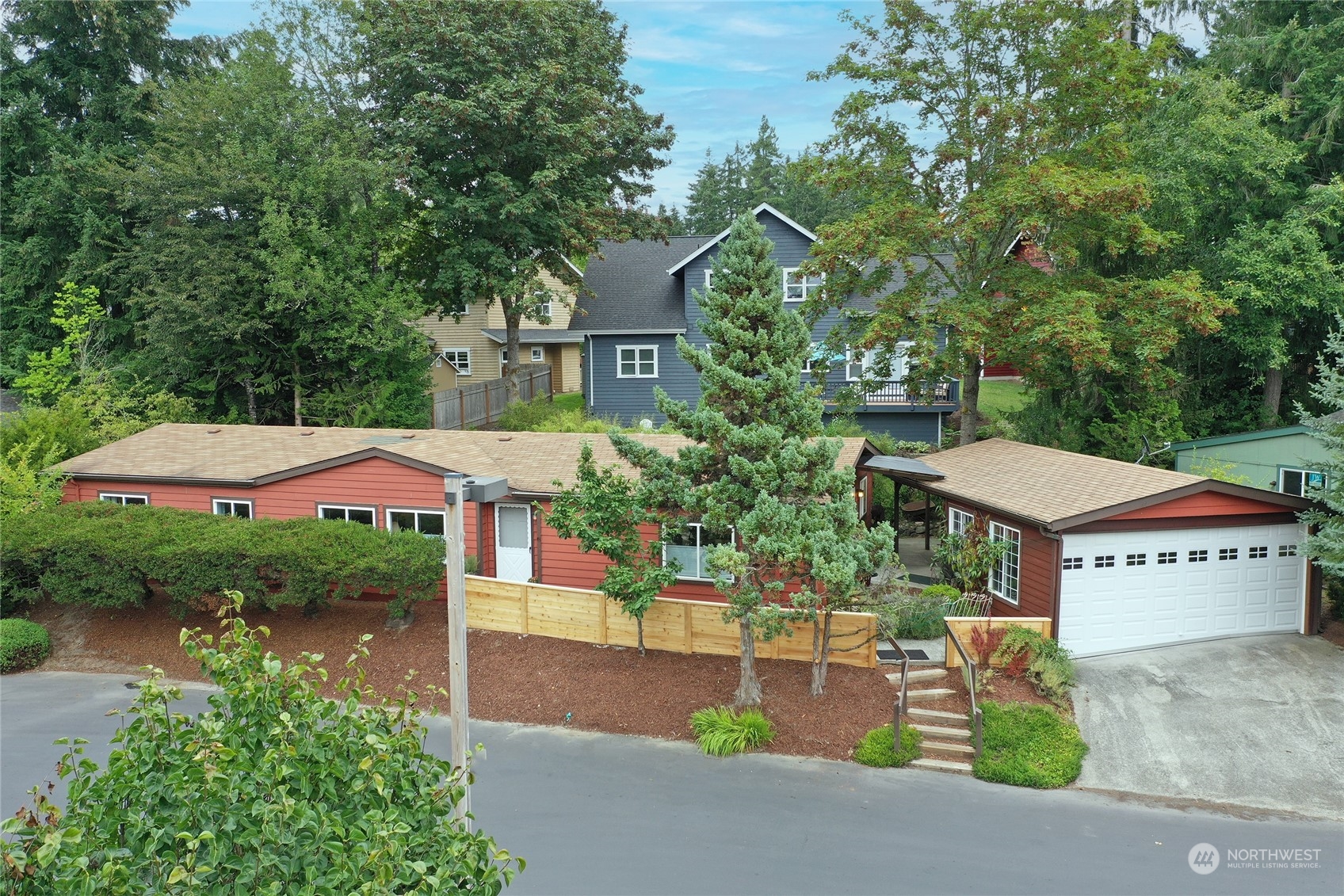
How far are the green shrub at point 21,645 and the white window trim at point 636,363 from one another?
20.3 metres

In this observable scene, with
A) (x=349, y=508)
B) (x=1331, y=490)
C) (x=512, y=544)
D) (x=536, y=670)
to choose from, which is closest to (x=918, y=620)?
(x=536, y=670)

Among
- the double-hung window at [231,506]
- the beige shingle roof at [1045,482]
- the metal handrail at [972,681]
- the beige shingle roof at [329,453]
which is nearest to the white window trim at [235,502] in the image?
the double-hung window at [231,506]

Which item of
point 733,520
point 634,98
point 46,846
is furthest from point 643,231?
point 46,846

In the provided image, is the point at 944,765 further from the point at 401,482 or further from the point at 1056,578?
the point at 401,482

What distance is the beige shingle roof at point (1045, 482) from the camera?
15289mm

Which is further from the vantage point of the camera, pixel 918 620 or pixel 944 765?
pixel 918 620

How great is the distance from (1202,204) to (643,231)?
646 inches

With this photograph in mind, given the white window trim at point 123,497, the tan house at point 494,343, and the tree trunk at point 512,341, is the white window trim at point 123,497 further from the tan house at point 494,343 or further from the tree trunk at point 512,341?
the tan house at point 494,343

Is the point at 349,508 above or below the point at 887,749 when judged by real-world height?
above

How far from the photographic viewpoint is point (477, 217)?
28188mm

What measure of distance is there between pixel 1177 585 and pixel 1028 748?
5369 mm

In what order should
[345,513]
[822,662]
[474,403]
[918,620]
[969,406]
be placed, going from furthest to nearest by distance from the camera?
1. [474,403]
2. [969,406]
3. [345,513]
4. [918,620]
5. [822,662]

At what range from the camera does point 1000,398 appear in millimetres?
38906

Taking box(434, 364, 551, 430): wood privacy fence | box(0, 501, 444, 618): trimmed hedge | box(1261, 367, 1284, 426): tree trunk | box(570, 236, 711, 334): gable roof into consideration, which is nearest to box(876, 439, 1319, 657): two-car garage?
box(0, 501, 444, 618): trimmed hedge
